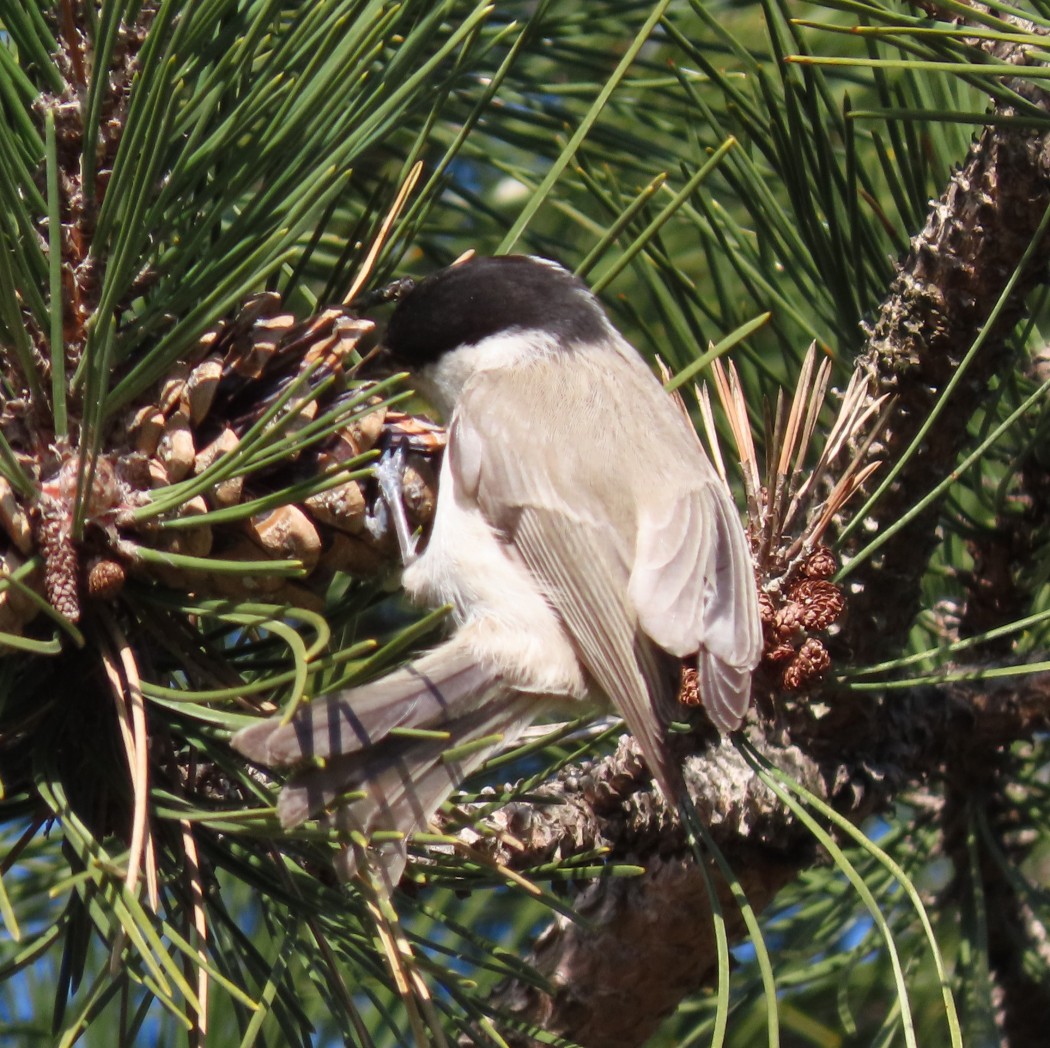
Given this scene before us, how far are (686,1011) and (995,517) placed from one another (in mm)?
838

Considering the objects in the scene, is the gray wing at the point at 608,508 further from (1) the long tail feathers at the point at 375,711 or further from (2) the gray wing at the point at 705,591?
(1) the long tail feathers at the point at 375,711

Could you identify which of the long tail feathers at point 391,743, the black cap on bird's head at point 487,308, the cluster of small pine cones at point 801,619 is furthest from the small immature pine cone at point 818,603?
the black cap on bird's head at point 487,308

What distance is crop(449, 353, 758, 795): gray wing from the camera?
4.80 feet

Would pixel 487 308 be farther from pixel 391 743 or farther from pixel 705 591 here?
pixel 391 743

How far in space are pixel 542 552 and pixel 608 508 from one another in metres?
0.10

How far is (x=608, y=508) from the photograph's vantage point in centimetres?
171

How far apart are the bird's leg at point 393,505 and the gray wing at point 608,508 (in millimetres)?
126

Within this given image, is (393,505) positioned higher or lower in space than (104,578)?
lower

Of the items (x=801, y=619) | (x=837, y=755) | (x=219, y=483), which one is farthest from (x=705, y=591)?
(x=219, y=483)

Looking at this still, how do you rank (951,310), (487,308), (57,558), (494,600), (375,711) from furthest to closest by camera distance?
1. (487,308)
2. (494,600)
3. (951,310)
4. (375,711)
5. (57,558)

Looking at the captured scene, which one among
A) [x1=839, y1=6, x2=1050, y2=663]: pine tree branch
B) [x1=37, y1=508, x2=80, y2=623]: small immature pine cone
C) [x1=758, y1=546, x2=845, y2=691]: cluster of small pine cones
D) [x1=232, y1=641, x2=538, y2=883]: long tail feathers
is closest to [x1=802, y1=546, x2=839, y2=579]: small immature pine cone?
[x1=758, y1=546, x2=845, y2=691]: cluster of small pine cones

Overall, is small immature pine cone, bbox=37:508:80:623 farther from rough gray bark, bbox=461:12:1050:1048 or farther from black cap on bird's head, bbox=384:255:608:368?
black cap on bird's head, bbox=384:255:608:368

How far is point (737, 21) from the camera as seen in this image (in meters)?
2.74

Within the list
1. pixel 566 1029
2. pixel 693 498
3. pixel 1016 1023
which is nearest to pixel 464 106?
pixel 693 498
